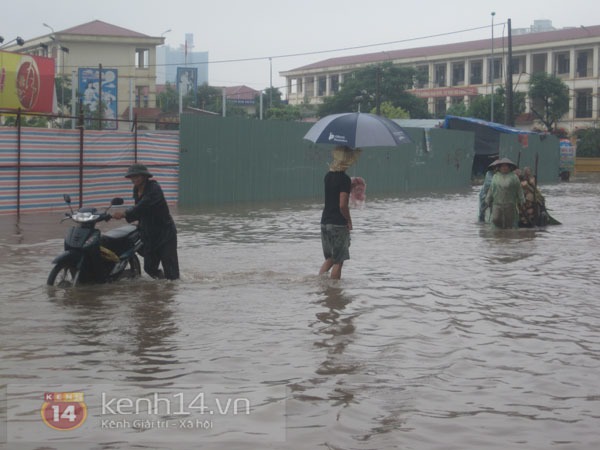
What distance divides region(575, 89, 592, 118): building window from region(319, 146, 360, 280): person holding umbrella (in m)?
74.4

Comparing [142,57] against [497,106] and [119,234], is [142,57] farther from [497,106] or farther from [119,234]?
[119,234]

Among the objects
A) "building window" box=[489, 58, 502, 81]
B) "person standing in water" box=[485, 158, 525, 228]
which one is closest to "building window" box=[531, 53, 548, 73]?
"building window" box=[489, 58, 502, 81]

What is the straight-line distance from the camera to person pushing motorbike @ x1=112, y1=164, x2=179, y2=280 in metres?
9.34

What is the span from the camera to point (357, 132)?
10023 millimetres

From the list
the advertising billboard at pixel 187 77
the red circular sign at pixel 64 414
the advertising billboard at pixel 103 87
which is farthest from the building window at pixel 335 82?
the red circular sign at pixel 64 414

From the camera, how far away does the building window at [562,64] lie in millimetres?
81938

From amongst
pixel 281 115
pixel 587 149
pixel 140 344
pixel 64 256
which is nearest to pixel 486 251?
pixel 64 256

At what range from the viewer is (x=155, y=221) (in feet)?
31.1

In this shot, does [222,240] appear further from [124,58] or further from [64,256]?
[124,58]

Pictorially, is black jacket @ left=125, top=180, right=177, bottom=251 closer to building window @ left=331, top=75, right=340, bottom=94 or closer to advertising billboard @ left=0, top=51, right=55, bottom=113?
advertising billboard @ left=0, top=51, right=55, bottom=113

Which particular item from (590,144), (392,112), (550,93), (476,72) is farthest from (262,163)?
(476,72)

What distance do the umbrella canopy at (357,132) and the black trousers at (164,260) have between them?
201 cm

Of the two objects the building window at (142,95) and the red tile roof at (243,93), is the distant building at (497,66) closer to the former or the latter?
the red tile roof at (243,93)

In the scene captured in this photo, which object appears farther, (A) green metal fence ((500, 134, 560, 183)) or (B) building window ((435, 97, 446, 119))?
(B) building window ((435, 97, 446, 119))
